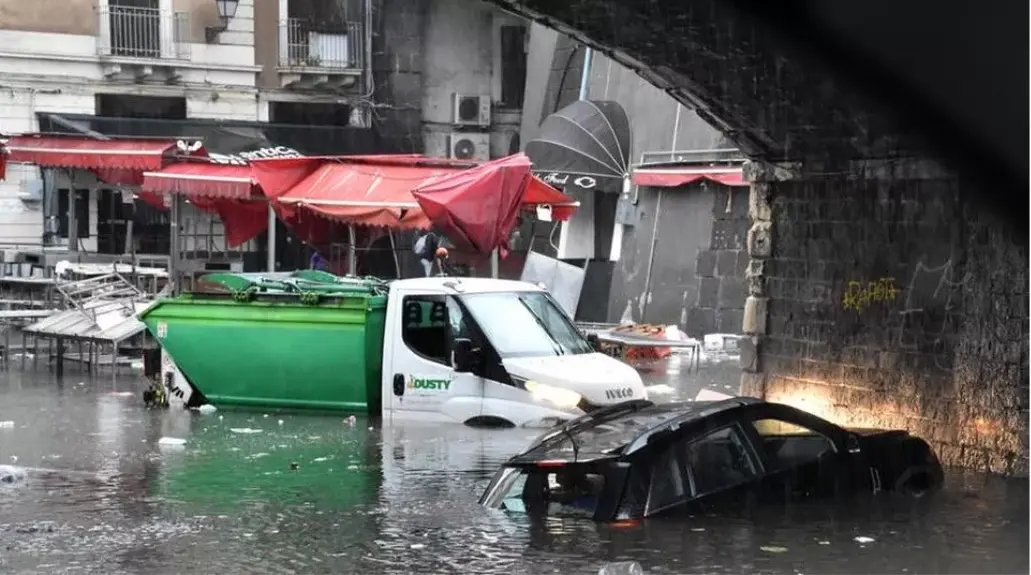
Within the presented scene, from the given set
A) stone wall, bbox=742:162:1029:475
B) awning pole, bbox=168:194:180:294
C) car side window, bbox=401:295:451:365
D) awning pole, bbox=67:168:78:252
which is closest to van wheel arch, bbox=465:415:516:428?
car side window, bbox=401:295:451:365

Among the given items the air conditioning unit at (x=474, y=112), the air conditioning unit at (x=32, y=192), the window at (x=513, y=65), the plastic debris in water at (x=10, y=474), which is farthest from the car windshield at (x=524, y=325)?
the window at (x=513, y=65)

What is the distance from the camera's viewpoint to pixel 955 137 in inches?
548

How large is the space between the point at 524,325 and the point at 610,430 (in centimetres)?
592

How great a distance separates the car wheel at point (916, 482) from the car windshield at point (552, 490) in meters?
2.90

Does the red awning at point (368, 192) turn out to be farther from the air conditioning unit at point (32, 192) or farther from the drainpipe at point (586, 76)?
the air conditioning unit at point (32, 192)

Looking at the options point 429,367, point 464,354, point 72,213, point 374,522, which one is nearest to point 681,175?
point 72,213

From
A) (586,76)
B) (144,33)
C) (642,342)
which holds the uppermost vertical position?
(144,33)

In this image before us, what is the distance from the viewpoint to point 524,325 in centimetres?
1669

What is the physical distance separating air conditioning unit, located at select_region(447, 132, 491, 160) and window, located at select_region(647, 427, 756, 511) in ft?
99.0

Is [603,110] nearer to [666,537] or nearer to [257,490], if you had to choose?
[257,490]

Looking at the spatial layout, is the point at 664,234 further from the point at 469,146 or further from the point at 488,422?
the point at 488,422

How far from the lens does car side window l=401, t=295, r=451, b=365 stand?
1664 centimetres

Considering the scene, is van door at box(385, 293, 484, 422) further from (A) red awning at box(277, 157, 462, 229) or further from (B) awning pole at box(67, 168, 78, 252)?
(B) awning pole at box(67, 168, 78, 252)

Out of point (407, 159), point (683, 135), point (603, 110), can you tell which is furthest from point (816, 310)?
point (603, 110)
